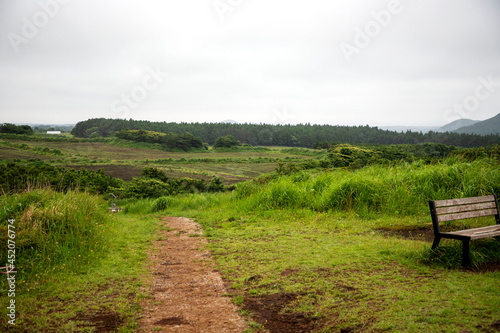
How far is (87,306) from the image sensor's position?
4.45 m

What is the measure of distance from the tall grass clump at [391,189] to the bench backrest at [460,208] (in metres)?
3.37

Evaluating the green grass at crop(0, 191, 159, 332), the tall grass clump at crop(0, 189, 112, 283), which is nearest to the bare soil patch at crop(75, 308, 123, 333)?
the green grass at crop(0, 191, 159, 332)

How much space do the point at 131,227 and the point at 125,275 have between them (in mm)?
4534

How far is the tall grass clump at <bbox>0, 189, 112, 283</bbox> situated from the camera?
5.66 meters

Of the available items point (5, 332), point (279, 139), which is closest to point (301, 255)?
point (5, 332)

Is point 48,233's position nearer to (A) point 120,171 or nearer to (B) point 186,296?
(B) point 186,296

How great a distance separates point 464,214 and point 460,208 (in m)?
0.13

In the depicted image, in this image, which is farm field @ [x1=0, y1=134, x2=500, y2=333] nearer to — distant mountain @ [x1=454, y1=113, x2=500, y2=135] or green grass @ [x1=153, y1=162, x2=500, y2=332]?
green grass @ [x1=153, y1=162, x2=500, y2=332]

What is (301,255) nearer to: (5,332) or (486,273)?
(486,273)

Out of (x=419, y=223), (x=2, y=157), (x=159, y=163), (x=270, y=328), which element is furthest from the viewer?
(x=159, y=163)

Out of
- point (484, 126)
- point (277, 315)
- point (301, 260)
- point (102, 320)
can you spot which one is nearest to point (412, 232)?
point (301, 260)

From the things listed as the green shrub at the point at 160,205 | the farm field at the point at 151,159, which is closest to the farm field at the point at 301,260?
the green shrub at the point at 160,205

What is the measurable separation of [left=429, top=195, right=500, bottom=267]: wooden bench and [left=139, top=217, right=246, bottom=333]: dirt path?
3.43 m

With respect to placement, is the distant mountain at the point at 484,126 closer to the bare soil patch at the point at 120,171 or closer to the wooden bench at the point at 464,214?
the bare soil patch at the point at 120,171
